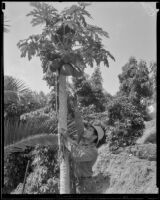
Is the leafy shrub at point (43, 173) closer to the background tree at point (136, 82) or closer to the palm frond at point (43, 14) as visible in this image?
the palm frond at point (43, 14)

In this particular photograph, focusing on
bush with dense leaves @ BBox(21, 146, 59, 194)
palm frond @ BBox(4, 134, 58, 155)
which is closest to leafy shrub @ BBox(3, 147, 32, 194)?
bush with dense leaves @ BBox(21, 146, 59, 194)

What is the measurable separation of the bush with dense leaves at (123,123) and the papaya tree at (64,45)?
5247 millimetres

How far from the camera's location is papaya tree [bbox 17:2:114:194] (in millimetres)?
4629

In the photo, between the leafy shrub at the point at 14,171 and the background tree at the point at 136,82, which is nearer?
the leafy shrub at the point at 14,171

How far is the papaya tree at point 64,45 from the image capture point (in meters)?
4.63

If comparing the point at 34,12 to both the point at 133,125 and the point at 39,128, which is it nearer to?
the point at 39,128

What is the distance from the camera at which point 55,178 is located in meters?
8.29

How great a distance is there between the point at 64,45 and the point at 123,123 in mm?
5660

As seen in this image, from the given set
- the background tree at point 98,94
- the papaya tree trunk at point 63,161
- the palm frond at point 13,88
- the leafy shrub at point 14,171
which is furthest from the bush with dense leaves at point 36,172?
the background tree at point 98,94

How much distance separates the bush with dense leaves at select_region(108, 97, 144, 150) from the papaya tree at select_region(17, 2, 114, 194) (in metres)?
5.25

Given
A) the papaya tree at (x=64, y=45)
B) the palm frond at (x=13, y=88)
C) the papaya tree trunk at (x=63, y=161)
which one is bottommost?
the papaya tree trunk at (x=63, y=161)

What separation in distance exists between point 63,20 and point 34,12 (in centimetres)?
51

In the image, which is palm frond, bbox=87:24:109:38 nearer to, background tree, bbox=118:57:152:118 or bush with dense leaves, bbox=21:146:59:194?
bush with dense leaves, bbox=21:146:59:194

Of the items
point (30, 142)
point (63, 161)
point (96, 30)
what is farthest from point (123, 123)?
point (30, 142)
